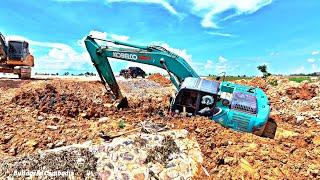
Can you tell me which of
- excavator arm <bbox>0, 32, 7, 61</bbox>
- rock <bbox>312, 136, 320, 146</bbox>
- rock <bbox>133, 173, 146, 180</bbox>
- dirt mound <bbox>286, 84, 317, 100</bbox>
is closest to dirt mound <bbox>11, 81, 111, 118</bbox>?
rock <bbox>133, 173, 146, 180</bbox>

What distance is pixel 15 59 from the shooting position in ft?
86.3

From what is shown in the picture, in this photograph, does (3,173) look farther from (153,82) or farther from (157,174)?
(153,82)

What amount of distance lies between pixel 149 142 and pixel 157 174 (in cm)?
93

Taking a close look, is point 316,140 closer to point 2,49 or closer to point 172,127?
point 172,127

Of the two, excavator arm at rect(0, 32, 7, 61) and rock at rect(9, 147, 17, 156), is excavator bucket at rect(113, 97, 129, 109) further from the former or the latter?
excavator arm at rect(0, 32, 7, 61)

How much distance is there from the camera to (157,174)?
807 cm

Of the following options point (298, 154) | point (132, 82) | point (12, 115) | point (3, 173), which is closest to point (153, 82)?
point (132, 82)

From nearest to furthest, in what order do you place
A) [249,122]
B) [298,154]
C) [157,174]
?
[157,174] < [298,154] < [249,122]

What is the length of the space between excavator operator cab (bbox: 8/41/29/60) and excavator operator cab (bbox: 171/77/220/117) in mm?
18129

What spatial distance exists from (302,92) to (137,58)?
425 inches

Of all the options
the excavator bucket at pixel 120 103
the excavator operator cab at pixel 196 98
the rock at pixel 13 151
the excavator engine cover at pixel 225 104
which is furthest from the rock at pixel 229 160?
the excavator bucket at pixel 120 103

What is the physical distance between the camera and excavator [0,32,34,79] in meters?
26.0

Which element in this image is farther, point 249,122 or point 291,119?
point 291,119

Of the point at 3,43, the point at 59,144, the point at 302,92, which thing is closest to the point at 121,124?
the point at 59,144
